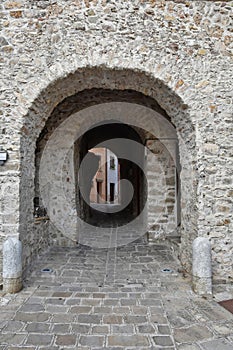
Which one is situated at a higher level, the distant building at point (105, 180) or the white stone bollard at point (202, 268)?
the distant building at point (105, 180)

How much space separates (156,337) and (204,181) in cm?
199

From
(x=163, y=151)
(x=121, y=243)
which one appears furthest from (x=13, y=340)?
(x=163, y=151)

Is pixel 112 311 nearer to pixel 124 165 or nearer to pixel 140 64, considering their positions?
pixel 140 64

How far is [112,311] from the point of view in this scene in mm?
2902

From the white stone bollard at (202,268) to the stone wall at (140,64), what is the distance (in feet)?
0.82

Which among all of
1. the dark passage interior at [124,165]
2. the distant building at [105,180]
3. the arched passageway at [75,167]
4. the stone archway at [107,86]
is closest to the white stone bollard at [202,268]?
the stone archway at [107,86]

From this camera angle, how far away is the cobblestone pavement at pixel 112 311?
2369 mm

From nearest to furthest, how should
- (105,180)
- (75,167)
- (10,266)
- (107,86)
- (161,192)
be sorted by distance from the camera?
(10,266) → (107,86) → (161,192) → (75,167) → (105,180)

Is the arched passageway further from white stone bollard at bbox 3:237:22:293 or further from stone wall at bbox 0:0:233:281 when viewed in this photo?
white stone bollard at bbox 3:237:22:293

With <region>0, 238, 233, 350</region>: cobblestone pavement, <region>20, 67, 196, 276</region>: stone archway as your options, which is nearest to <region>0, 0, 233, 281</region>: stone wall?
<region>20, 67, 196, 276</region>: stone archway

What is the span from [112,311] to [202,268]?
1227 millimetres

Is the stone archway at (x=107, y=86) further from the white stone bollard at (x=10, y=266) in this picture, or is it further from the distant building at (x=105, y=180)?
the distant building at (x=105, y=180)

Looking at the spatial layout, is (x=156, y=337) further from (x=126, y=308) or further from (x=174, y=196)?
(x=174, y=196)

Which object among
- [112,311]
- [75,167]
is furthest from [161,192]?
[112,311]
